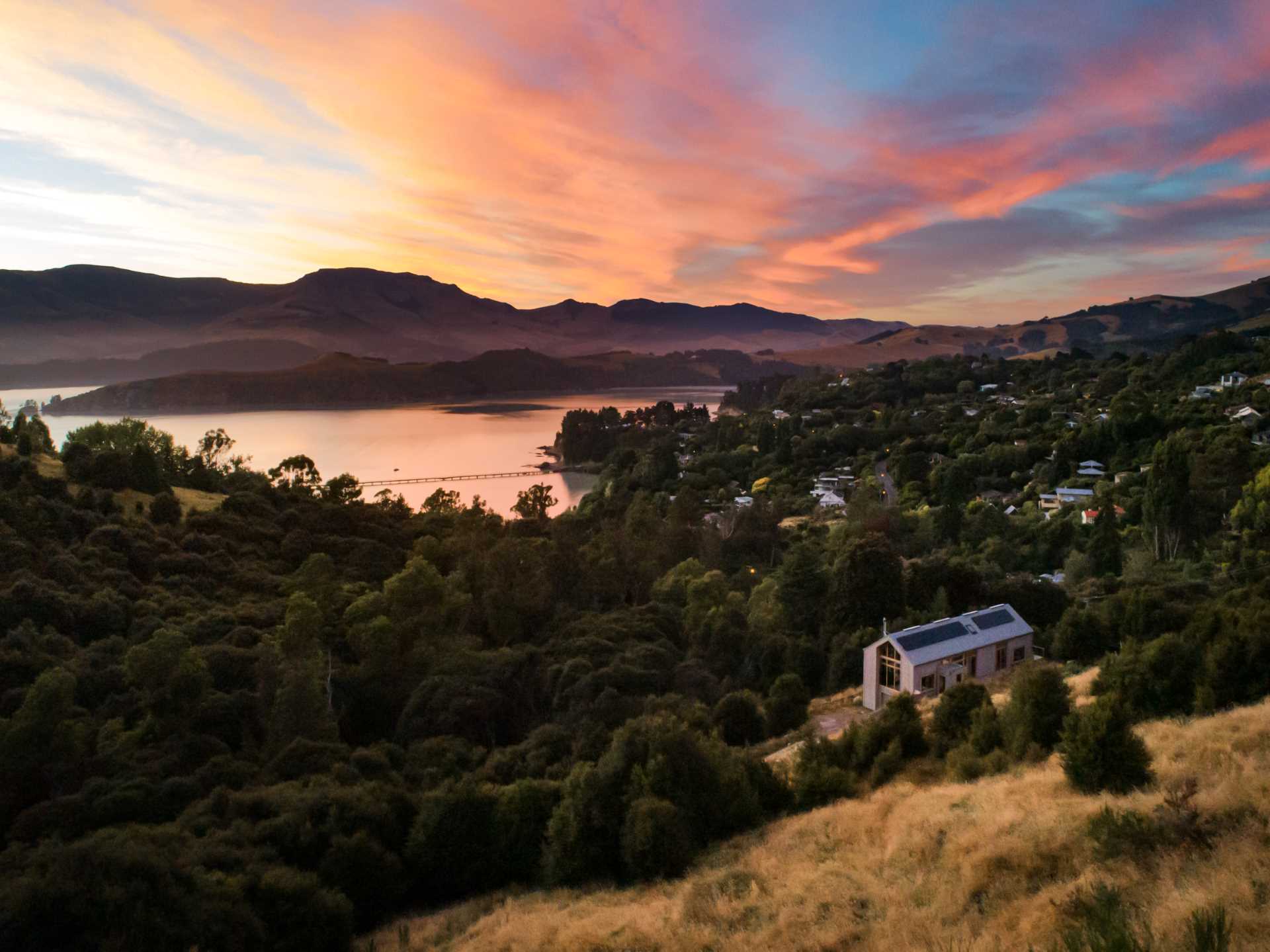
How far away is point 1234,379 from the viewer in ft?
177

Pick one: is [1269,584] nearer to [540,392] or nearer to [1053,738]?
[1053,738]

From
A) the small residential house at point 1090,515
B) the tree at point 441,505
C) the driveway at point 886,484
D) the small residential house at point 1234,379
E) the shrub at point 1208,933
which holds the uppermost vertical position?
the small residential house at point 1234,379

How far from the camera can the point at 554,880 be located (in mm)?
9469

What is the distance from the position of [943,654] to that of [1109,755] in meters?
8.76

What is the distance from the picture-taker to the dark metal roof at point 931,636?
15.9m

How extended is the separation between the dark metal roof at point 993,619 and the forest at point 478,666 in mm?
1146

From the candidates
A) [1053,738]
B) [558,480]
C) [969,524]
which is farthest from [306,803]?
[558,480]

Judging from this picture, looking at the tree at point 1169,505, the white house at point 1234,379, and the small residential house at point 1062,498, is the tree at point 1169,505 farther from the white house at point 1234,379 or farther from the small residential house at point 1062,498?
the white house at point 1234,379

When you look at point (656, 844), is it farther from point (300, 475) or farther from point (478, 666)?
point (300, 475)

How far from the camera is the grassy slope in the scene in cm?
2322

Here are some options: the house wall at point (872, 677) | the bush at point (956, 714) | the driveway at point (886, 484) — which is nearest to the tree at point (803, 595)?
the house wall at point (872, 677)

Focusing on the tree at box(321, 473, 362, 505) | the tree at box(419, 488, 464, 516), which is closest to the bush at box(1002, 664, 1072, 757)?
the tree at box(419, 488, 464, 516)

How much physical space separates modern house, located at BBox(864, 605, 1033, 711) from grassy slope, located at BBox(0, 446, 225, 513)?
20283mm

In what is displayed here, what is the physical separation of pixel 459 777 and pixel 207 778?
3732 mm
